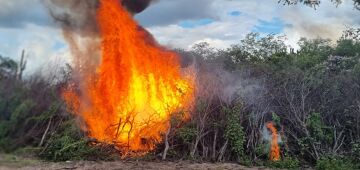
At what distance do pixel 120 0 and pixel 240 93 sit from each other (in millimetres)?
4688

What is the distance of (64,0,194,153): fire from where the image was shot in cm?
1237

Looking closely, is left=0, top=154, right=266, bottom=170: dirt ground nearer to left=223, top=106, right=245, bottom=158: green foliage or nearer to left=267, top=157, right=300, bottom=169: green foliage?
left=223, top=106, right=245, bottom=158: green foliage

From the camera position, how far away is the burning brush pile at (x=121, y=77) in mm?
12383

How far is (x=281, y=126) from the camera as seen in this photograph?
1302cm

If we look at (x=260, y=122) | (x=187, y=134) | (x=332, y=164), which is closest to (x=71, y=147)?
(x=187, y=134)

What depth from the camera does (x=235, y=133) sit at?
1230 centimetres

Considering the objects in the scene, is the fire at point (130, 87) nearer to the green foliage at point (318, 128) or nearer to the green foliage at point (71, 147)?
the green foliage at point (71, 147)

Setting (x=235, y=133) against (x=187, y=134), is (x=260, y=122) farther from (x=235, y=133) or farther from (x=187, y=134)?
(x=187, y=134)

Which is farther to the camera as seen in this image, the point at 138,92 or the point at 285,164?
the point at 138,92

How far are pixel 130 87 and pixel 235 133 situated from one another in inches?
135

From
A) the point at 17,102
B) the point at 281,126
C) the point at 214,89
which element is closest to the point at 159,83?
the point at 214,89

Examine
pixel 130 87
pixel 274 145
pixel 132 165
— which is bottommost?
pixel 132 165

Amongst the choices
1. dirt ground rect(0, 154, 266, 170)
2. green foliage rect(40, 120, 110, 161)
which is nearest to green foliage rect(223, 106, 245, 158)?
dirt ground rect(0, 154, 266, 170)

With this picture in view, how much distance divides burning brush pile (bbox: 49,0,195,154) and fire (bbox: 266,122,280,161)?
241 centimetres
